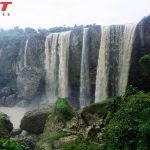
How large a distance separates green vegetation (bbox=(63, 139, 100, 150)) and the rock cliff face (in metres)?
14.2

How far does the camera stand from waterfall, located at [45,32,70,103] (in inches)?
1479

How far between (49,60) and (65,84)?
13.1 feet

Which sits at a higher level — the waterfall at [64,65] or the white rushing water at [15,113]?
the waterfall at [64,65]

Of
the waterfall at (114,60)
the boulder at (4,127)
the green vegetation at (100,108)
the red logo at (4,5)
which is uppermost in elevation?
the red logo at (4,5)

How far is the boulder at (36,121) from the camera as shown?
79.7ft

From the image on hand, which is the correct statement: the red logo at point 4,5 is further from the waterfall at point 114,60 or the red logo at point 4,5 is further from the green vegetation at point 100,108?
the waterfall at point 114,60

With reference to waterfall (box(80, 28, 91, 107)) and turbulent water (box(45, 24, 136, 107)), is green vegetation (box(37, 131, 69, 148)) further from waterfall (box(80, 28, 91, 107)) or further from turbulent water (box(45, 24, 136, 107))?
waterfall (box(80, 28, 91, 107))

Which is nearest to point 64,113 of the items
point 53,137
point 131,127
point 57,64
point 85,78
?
point 53,137

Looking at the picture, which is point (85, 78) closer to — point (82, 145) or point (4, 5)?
point (4, 5)

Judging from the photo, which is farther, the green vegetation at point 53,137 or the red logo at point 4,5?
the red logo at point 4,5

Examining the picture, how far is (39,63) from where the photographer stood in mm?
42750

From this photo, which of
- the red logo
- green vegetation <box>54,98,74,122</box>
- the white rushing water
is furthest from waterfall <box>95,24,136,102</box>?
the red logo

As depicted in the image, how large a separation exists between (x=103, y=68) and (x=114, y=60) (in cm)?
149

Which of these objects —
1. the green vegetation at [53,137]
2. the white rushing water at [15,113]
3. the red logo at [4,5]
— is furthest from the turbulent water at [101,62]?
the red logo at [4,5]
